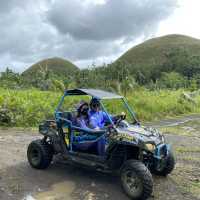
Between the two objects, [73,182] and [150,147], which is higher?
[150,147]

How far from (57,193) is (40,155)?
1423 mm

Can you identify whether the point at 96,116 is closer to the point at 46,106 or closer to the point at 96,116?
the point at 96,116

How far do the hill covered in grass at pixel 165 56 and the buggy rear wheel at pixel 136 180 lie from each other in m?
60.2

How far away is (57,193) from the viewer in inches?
262

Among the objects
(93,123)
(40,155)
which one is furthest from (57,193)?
(93,123)

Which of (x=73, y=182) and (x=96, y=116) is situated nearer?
(x=73, y=182)

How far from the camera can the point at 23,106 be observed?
15766 millimetres

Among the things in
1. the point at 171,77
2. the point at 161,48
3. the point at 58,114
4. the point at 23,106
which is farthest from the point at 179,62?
the point at 58,114

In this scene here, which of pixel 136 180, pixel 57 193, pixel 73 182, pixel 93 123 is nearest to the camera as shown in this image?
pixel 136 180

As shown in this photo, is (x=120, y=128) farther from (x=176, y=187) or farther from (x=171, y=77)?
(x=171, y=77)

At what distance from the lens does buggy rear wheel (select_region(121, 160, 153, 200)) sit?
19.9ft

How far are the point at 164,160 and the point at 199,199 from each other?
926mm

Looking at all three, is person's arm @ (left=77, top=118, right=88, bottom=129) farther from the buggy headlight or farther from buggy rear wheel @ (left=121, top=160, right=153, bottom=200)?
the buggy headlight

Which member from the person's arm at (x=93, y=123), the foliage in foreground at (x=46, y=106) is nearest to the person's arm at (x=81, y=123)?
the person's arm at (x=93, y=123)
